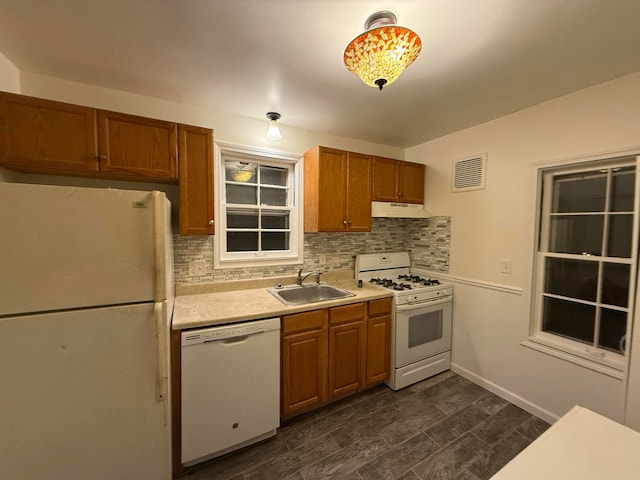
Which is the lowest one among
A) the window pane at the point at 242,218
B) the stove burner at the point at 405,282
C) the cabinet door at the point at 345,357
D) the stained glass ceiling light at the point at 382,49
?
the cabinet door at the point at 345,357

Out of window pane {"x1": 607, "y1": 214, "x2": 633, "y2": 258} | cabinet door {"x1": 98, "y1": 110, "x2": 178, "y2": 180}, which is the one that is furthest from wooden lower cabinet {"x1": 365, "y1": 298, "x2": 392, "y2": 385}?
cabinet door {"x1": 98, "y1": 110, "x2": 178, "y2": 180}

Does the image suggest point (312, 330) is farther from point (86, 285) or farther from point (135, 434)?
point (86, 285)

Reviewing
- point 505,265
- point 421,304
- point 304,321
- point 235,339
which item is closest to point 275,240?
point 304,321

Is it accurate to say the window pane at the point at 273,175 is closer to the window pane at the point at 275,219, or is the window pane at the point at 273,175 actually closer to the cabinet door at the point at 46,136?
the window pane at the point at 275,219

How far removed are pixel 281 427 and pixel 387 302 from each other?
1.33m

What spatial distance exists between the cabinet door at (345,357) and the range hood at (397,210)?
1.15m

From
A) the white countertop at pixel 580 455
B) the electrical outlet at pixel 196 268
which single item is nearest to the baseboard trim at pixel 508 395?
the white countertop at pixel 580 455

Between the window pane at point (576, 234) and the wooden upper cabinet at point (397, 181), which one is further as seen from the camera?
the wooden upper cabinet at point (397, 181)

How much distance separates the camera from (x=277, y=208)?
8.63 ft

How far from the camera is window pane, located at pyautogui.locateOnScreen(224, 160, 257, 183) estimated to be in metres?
2.43

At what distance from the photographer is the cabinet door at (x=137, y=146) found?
65.4 inches

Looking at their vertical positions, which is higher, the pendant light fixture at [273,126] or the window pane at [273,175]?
the pendant light fixture at [273,126]

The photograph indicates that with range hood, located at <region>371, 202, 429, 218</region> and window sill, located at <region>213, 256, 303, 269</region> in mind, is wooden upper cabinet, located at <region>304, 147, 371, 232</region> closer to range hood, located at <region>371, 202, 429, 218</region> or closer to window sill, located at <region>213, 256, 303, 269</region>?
range hood, located at <region>371, 202, 429, 218</region>

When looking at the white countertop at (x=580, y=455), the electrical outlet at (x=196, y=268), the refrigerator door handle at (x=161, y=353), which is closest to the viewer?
the white countertop at (x=580, y=455)
